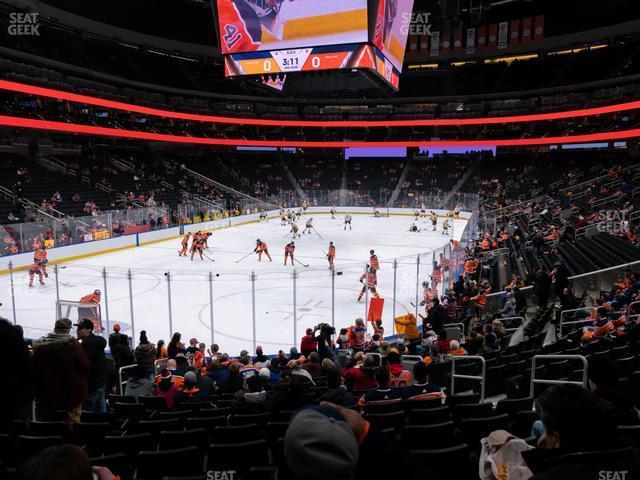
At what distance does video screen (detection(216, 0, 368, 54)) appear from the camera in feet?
66.4

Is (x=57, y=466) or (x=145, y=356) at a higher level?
(x=57, y=466)

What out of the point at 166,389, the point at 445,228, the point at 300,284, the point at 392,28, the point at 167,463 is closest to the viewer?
the point at 167,463

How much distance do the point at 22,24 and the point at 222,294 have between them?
29.8m

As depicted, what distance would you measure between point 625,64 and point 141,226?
46.6 m

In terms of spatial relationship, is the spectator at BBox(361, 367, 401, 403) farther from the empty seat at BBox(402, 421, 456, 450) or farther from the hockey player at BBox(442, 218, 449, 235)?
the hockey player at BBox(442, 218, 449, 235)

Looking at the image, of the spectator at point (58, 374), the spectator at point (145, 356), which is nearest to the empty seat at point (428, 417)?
the spectator at point (58, 374)

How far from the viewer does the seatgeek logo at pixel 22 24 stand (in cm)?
3151

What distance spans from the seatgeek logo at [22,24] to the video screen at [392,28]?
23.9m

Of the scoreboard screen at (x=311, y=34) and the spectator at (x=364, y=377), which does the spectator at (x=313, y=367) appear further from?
the scoreboard screen at (x=311, y=34)

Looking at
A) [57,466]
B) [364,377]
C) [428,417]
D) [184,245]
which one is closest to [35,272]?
[184,245]

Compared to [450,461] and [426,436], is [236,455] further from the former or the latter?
[450,461]

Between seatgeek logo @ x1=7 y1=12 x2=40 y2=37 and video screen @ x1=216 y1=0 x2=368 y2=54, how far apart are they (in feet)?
54.7

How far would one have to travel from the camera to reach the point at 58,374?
4.68m

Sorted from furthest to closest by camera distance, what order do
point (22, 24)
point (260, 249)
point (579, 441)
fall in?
point (22, 24) < point (260, 249) < point (579, 441)
